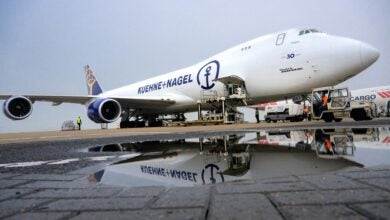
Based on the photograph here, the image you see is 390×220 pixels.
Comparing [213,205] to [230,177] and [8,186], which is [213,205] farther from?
[8,186]

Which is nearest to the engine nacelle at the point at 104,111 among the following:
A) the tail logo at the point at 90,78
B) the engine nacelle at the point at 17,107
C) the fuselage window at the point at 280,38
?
the engine nacelle at the point at 17,107

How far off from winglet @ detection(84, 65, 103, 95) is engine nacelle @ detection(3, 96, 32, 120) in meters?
15.4

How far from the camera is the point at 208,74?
17.2 meters

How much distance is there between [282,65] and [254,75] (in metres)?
1.66

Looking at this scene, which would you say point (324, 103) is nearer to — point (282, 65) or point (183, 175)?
point (282, 65)

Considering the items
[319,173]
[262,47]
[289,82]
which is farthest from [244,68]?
[319,173]

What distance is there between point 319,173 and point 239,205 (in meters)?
1.00

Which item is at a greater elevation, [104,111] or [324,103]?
[104,111]

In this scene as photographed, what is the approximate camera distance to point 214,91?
1695cm

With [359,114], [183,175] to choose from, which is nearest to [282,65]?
[359,114]

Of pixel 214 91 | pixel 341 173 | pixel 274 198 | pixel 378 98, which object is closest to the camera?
pixel 274 198

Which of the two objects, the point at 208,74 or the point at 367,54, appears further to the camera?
the point at 208,74

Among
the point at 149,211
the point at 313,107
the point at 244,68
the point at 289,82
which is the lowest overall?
the point at 149,211

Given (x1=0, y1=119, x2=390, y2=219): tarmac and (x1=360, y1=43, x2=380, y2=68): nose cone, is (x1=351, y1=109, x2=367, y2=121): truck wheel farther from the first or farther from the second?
(x1=0, y1=119, x2=390, y2=219): tarmac
